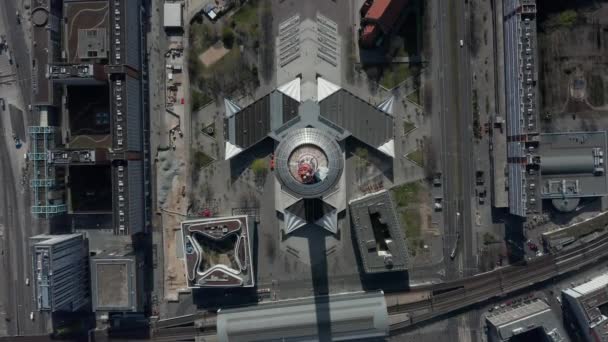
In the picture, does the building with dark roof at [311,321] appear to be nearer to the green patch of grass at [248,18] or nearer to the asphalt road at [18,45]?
the green patch of grass at [248,18]

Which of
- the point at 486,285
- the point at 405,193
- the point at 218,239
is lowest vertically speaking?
the point at 486,285

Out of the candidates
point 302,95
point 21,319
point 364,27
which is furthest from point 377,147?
point 21,319

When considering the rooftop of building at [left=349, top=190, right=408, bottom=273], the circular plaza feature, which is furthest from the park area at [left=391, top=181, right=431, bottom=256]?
the circular plaza feature

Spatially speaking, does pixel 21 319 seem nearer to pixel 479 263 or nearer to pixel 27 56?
pixel 27 56

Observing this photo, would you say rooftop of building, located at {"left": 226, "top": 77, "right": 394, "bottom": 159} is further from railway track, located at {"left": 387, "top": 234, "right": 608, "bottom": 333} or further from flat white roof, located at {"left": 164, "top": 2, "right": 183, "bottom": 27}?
railway track, located at {"left": 387, "top": 234, "right": 608, "bottom": 333}

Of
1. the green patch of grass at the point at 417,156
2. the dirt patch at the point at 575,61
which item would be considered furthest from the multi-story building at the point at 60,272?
the dirt patch at the point at 575,61

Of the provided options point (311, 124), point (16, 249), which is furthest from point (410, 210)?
point (16, 249)

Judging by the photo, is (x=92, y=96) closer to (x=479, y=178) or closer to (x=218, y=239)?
(x=218, y=239)
